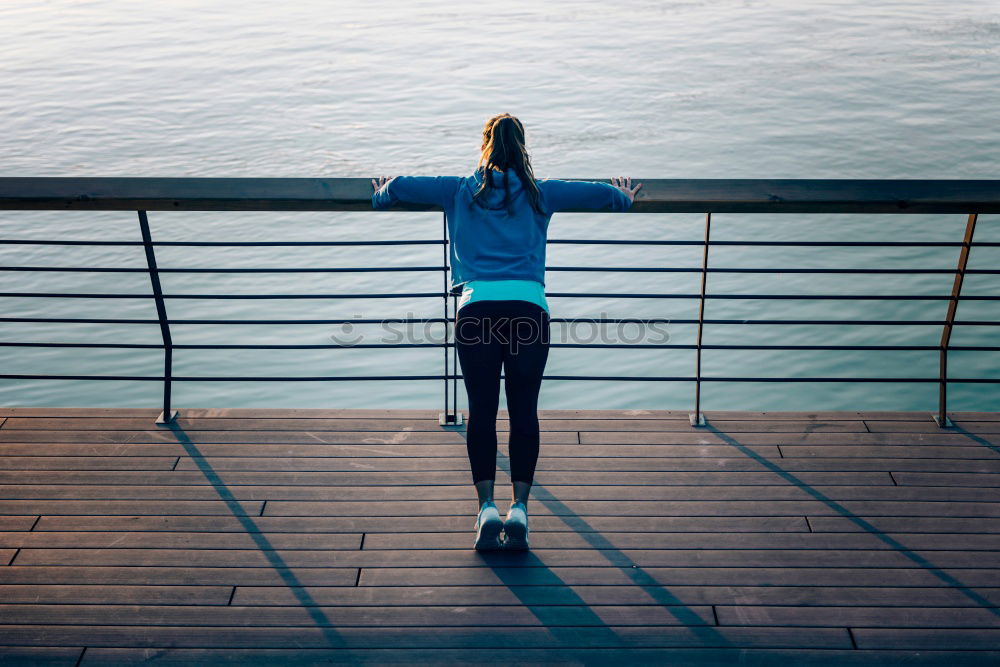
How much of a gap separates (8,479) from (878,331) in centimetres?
869

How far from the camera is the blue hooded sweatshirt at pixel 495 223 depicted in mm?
2762

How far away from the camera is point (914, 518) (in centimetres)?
314

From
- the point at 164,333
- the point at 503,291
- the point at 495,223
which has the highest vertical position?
the point at 495,223

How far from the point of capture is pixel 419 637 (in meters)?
2.58

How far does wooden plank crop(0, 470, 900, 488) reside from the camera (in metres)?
3.33

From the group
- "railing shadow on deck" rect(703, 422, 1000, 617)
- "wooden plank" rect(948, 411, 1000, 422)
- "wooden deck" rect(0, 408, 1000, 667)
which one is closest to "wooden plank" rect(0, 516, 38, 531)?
"wooden deck" rect(0, 408, 1000, 667)

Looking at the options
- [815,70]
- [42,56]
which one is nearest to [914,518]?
[815,70]

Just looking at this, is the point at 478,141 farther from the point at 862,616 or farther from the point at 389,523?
the point at 862,616

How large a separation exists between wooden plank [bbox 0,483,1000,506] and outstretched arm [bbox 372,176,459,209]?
1042 millimetres

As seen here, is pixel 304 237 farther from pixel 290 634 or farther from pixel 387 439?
pixel 290 634

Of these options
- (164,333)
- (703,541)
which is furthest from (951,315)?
(164,333)

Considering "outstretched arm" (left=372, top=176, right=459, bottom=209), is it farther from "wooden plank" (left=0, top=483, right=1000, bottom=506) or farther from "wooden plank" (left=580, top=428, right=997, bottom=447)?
"wooden plank" (left=580, top=428, right=997, bottom=447)

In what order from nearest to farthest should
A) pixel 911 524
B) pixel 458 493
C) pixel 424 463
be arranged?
1. pixel 911 524
2. pixel 458 493
3. pixel 424 463

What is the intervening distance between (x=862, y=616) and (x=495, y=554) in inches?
44.3
